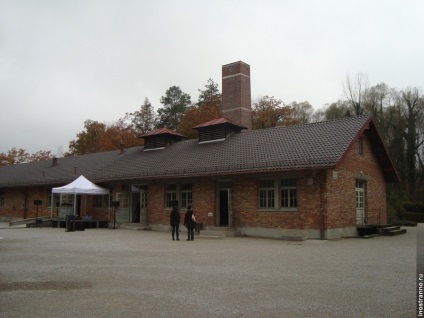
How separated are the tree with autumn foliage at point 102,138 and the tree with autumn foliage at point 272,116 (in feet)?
41.9

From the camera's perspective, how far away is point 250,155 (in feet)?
66.4

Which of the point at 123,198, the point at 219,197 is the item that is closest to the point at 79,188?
the point at 123,198

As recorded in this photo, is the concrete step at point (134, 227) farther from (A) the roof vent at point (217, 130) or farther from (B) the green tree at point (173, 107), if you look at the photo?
(B) the green tree at point (173, 107)

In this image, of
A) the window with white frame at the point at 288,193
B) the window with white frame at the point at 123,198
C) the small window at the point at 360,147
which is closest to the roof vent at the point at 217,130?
the window with white frame at the point at 123,198

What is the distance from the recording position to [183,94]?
57.5 m

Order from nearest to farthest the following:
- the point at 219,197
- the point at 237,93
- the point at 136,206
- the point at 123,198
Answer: the point at 219,197 → the point at 123,198 → the point at 136,206 → the point at 237,93

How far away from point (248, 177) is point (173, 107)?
121 feet

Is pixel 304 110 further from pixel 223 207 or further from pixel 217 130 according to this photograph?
pixel 223 207

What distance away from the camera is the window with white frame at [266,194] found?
61.4 ft

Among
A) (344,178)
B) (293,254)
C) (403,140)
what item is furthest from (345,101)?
Result: (293,254)

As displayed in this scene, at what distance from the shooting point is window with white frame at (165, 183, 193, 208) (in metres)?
21.9

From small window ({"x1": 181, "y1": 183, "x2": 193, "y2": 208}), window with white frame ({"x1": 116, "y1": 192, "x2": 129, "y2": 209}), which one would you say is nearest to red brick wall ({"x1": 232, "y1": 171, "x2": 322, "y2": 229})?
small window ({"x1": 181, "y1": 183, "x2": 193, "y2": 208})

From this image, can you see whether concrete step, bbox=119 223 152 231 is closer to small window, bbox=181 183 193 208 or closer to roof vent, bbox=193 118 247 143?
small window, bbox=181 183 193 208

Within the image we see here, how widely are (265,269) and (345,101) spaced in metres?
42.5
